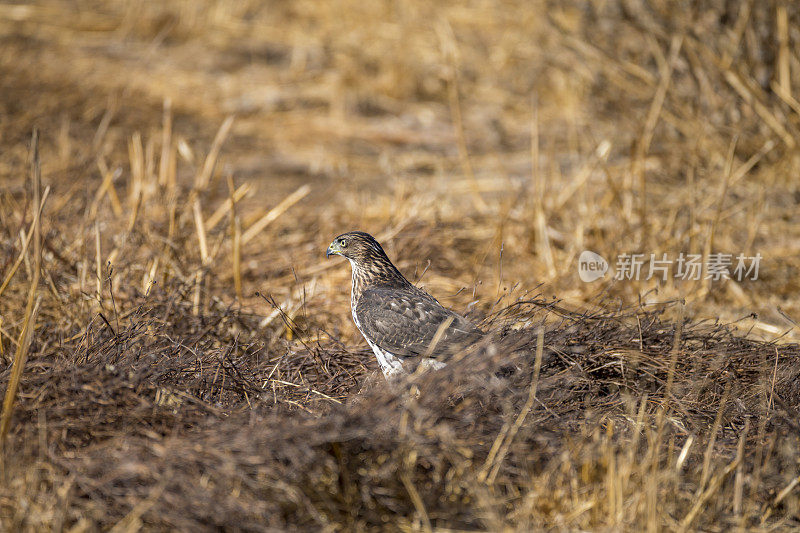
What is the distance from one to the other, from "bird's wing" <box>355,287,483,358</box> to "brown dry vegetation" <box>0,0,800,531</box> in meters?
0.15

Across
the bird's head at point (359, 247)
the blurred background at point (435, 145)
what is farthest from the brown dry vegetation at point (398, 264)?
the bird's head at point (359, 247)

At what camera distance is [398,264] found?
5.18m

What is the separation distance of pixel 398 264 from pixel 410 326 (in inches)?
64.4

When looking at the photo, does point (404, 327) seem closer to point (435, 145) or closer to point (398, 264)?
point (398, 264)

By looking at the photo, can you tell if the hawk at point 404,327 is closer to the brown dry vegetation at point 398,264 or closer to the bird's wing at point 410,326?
the bird's wing at point 410,326

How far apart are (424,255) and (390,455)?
2.60 meters

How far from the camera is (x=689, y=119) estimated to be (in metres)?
5.96

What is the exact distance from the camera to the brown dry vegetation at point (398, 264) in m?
2.76

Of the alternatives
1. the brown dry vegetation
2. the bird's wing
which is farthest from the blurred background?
the bird's wing

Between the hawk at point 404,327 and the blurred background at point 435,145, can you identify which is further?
the blurred background at point 435,145

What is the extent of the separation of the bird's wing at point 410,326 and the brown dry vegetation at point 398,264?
149 mm

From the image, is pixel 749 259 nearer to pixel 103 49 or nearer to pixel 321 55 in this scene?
pixel 321 55

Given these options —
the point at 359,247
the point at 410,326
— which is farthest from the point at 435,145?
the point at 410,326

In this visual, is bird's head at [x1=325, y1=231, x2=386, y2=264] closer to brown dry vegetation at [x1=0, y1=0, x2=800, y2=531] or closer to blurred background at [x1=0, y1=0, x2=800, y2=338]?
Answer: blurred background at [x1=0, y1=0, x2=800, y2=338]
